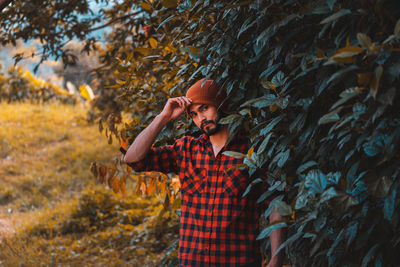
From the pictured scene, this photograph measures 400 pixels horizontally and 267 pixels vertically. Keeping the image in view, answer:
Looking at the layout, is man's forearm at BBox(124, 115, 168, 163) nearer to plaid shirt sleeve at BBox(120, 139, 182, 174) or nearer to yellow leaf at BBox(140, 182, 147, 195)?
plaid shirt sleeve at BBox(120, 139, 182, 174)

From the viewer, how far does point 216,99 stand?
2.44 metres

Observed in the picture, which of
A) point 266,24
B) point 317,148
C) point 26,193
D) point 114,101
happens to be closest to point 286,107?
point 317,148

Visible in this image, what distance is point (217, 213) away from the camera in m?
2.29

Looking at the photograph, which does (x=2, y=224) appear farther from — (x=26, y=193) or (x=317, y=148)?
(x=317, y=148)

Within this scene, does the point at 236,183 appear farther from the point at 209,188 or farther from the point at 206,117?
the point at 206,117

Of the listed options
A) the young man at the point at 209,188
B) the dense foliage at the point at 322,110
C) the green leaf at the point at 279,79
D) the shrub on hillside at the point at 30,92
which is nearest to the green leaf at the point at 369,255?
the dense foliage at the point at 322,110

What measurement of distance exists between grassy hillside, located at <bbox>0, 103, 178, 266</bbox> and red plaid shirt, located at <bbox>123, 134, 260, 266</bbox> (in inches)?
83.3

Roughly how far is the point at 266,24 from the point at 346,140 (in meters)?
0.73

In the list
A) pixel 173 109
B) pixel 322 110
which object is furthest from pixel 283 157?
pixel 173 109

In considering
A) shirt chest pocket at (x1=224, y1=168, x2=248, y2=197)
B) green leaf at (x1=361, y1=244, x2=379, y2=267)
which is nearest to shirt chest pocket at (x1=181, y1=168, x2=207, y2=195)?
shirt chest pocket at (x1=224, y1=168, x2=248, y2=197)

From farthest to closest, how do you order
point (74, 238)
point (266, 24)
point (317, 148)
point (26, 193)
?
1. point (26, 193)
2. point (74, 238)
3. point (266, 24)
4. point (317, 148)

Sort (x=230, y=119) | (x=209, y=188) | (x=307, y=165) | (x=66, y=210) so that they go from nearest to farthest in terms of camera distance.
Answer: (x=307, y=165) → (x=230, y=119) → (x=209, y=188) → (x=66, y=210)

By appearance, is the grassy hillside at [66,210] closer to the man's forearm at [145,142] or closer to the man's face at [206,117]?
the man's forearm at [145,142]

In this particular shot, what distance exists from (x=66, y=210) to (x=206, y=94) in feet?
20.2
